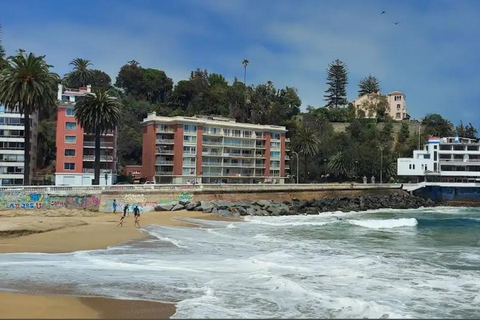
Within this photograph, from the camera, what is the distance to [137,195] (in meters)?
47.5

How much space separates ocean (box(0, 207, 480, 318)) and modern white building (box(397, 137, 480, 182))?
204ft

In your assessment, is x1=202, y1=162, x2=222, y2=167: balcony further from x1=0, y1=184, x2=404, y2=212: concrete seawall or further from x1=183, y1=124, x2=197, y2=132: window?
x1=0, y1=184, x2=404, y2=212: concrete seawall

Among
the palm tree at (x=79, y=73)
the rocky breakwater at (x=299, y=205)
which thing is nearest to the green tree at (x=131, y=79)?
the palm tree at (x=79, y=73)

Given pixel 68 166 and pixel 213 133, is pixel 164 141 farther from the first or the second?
pixel 68 166

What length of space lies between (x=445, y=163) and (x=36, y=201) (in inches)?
3115

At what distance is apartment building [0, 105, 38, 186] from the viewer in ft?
221

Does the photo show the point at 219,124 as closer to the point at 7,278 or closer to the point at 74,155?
the point at 74,155

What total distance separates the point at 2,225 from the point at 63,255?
28.3 feet

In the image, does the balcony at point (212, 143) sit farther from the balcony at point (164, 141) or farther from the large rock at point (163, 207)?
the large rock at point (163, 207)

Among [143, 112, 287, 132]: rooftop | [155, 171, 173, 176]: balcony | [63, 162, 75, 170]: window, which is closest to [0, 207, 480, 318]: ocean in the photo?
[63, 162, 75, 170]: window

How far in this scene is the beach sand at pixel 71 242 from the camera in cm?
1180

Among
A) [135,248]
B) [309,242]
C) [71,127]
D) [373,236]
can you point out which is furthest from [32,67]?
[373,236]

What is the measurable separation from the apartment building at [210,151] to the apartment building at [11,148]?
833 inches

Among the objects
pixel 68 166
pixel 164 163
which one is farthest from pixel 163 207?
pixel 164 163
